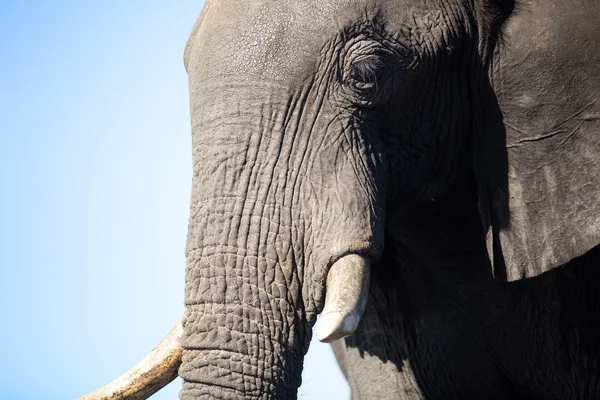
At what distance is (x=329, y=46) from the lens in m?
3.82

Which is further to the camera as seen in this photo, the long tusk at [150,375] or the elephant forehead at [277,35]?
the long tusk at [150,375]

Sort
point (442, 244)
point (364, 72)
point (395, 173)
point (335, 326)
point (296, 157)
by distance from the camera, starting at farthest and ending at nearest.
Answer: point (442, 244) → point (395, 173) → point (364, 72) → point (296, 157) → point (335, 326)

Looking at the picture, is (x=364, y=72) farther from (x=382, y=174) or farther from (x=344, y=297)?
(x=344, y=297)

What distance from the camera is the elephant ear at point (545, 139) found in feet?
13.1

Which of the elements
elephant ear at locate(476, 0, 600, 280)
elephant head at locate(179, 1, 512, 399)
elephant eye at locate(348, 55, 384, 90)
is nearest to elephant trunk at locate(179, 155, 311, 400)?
elephant head at locate(179, 1, 512, 399)

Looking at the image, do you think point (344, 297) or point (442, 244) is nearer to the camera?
point (344, 297)

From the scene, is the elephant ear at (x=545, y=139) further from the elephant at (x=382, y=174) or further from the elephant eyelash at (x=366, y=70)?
the elephant eyelash at (x=366, y=70)

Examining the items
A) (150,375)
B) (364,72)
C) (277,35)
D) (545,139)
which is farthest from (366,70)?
(150,375)

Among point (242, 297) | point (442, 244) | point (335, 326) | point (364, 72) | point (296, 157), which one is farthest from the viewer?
point (442, 244)

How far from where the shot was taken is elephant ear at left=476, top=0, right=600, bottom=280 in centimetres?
399

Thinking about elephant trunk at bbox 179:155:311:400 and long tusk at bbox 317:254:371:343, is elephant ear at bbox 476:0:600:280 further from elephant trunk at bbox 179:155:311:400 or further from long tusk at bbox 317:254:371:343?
elephant trunk at bbox 179:155:311:400

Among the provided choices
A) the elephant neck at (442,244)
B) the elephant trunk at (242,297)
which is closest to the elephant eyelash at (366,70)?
the elephant trunk at (242,297)

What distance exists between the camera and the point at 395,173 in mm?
4020

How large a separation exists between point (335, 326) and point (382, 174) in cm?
68
